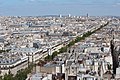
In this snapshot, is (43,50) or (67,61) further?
(43,50)

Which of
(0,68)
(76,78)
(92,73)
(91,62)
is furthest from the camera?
(0,68)

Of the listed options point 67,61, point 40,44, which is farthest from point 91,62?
point 40,44

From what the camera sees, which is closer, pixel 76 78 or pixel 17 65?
pixel 76 78

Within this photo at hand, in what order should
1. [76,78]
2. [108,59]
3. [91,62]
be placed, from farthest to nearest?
[108,59] < [91,62] < [76,78]

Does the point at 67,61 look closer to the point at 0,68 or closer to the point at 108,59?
the point at 108,59

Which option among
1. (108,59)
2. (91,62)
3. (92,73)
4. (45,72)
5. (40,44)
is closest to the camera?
(92,73)

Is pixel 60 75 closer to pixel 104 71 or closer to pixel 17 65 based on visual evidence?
pixel 104 71

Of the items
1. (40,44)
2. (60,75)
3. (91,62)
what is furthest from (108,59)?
(40,44)

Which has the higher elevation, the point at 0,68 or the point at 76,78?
the point at 76,78

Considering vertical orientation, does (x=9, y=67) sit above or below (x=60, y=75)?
below
